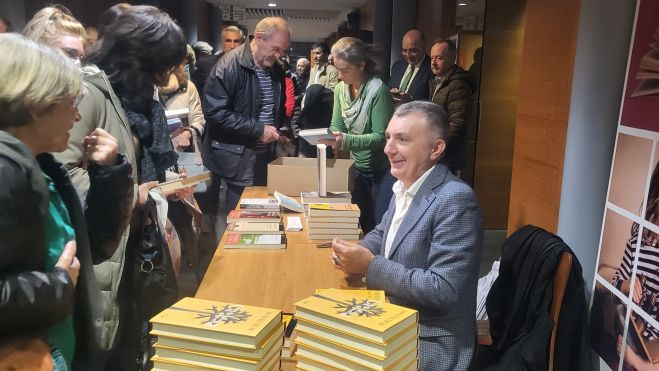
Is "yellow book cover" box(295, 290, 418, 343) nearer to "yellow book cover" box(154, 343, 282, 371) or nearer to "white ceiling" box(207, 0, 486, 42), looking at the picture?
"yellow book cover" box(154, 343, 282, 371)

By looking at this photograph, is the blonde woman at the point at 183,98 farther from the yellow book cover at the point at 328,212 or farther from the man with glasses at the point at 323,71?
the yellow book cover at the point at 328,212

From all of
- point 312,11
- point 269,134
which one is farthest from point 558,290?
point 312,11

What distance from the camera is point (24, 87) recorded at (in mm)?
1090

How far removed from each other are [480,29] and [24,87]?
16.2 feet

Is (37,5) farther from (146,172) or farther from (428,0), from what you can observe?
(146,172)

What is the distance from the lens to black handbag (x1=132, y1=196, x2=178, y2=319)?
6.49 feet

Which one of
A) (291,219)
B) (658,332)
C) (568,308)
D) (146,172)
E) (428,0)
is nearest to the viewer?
(658,332)

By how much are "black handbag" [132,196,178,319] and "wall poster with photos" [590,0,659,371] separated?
1614 mm

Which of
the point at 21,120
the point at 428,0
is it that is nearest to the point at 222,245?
the point at 21,120

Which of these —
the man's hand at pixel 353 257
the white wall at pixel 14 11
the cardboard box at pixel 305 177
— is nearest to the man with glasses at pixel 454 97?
the cardboard box at pixel 305 177

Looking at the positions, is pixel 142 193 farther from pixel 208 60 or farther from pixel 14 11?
pixel 14 11

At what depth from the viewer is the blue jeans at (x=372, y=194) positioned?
3475 mm

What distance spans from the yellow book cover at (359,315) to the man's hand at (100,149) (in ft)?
2.34

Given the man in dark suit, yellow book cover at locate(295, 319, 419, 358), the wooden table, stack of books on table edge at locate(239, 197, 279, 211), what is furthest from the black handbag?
the man in dark suit
